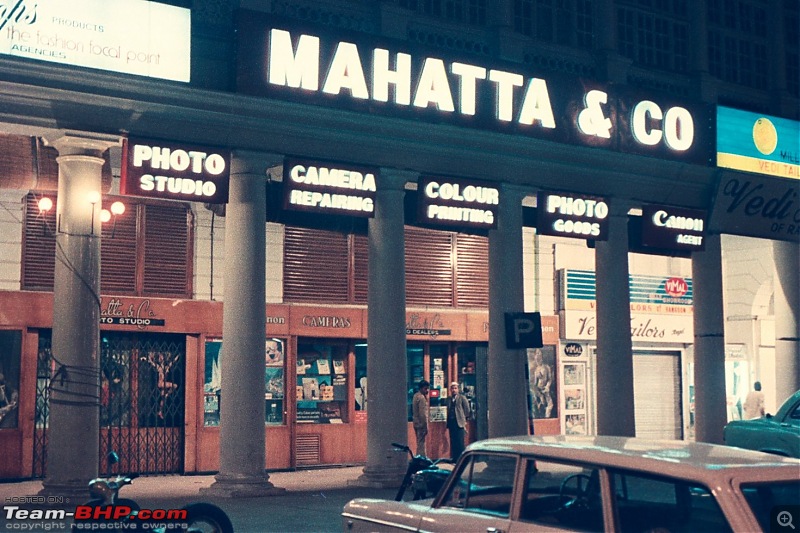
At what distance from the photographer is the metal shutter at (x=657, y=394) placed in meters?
25.9

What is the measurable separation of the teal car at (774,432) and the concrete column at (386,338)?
508 cm

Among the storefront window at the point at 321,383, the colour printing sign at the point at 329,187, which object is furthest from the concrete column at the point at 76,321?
the storefront window at the point at 321,383

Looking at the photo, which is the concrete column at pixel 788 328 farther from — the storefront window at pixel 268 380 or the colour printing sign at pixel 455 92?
the storefront window at pixel 268 380

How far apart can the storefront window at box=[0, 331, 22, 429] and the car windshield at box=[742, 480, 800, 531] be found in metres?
15.1

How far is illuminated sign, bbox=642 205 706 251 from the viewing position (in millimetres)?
20125

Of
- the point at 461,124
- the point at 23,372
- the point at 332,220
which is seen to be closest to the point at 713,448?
the point at 461,124

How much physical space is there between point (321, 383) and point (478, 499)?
14.8m

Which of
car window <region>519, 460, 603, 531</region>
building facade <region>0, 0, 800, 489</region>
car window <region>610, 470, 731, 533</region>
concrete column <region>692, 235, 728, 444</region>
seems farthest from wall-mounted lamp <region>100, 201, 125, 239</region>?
car window <region>610, 470, 731, 533</region>

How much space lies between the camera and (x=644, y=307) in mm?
25906

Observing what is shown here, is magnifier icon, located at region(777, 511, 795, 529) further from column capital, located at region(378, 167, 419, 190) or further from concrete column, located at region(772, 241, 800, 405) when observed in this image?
concrete column, located at region(772, 241, 800, 405)

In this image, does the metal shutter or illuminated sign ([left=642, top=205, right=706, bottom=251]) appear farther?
the metal shutter

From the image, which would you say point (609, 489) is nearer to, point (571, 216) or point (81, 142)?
point (81, 142)

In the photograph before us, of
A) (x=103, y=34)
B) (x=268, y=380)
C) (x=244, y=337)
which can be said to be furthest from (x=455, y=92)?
(x=268, y=380)

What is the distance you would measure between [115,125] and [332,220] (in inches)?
197
